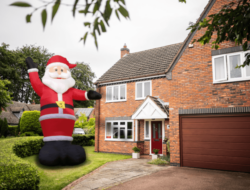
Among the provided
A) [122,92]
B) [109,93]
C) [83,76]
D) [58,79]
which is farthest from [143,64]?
[83,76]

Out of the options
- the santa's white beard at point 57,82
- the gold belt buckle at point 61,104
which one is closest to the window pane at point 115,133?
the santa's white beard at point 57,82

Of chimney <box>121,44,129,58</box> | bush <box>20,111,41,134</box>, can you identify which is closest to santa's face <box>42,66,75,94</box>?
bush <box>20,111,41,134</box>

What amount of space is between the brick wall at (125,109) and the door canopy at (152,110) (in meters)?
1.10

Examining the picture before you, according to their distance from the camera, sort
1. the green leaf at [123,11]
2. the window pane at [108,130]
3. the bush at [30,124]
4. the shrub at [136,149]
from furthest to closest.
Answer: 1. the bush at [30,124]
2. the window pane at [108,130]
3. the shrub at [136,149]
4. the green leaf at [123,11]

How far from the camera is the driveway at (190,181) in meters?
6.89

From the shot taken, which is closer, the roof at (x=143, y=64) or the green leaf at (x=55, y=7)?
the green leaf at (x=55, y=7)

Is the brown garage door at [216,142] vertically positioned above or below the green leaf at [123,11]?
below

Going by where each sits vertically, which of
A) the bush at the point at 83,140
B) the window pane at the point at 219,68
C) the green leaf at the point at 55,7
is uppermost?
the window pane at the point at 219,68

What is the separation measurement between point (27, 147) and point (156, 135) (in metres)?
8.00

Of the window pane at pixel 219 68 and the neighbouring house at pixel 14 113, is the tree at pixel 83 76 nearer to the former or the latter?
the neighbouring house at pixel 14 113

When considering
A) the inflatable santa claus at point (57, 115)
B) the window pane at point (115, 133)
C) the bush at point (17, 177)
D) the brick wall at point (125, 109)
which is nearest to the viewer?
the bush at point (17, 177)

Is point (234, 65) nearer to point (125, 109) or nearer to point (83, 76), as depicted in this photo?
point (125, 109)

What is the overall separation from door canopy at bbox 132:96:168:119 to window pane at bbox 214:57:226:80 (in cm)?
388

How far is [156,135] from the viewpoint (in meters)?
14.4
